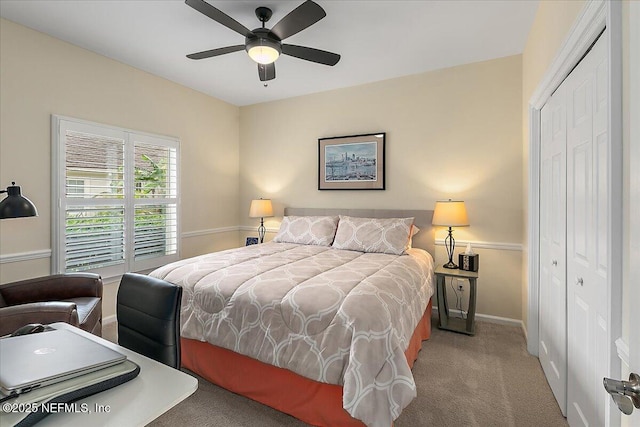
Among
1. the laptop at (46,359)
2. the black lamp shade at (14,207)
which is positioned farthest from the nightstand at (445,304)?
the black lamp shade at (14,207)

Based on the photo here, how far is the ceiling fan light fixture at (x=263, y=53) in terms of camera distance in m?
2.42

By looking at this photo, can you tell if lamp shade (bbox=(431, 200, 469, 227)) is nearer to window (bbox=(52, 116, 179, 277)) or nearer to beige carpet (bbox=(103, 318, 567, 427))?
beige carpet (bbox=(103, 318, 567, 427))

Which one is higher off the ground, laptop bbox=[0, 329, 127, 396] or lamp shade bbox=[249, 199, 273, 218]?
lamp shade bbox=[249, 199, 273, 218]

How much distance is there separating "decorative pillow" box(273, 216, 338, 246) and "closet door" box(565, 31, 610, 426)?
7.62ft

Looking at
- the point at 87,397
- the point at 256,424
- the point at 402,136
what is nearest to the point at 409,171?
the point at 402,136

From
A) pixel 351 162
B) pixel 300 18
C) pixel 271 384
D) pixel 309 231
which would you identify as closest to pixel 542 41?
pixel 300 18

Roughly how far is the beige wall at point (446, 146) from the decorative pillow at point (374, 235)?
1.71 ft

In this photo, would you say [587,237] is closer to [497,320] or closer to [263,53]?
[497,320]

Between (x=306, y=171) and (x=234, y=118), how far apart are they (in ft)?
5.14

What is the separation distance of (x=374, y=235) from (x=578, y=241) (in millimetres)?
1864

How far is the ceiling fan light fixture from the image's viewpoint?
2.42 meters

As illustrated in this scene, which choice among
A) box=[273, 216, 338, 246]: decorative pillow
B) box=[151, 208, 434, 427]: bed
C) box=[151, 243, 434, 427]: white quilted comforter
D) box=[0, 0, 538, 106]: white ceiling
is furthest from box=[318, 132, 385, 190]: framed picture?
box=[151, 243, 434, 427]: white quilted comforter

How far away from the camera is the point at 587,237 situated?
1.53 meters

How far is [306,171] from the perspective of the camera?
449 centimetres
